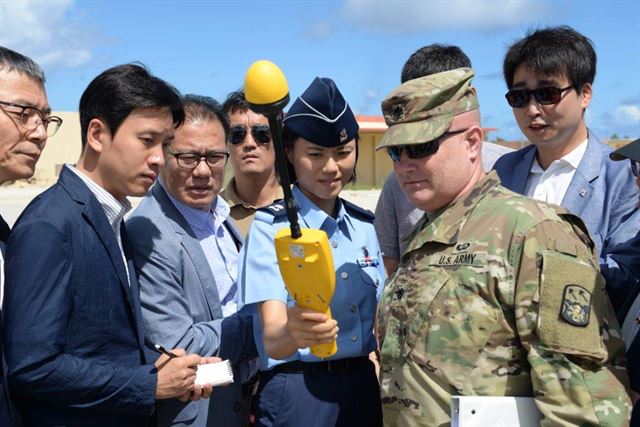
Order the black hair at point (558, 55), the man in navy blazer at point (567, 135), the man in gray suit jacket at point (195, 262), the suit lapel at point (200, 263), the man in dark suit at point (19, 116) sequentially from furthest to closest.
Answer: the black hair at point (558, 55)
the man in navy blazer at point (567, 135)
the suit lapel at point (200, 263)
the man in gray suit jacket at point (195, 262)
the man in dark suit at point (19, 116)

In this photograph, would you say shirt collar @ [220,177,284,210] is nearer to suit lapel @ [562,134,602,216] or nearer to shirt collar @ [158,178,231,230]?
shirt collar @ [158,178,231,230]

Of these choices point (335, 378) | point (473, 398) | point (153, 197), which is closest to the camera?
point (473, 398)

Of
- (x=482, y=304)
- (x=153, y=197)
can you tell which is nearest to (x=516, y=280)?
(x=482, y=304)

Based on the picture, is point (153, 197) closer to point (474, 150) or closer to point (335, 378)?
point (335, 378)

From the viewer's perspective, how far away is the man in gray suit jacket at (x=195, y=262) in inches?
123

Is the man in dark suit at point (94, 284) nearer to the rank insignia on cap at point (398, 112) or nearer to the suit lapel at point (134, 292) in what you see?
the suit lapel at point (134, 292)

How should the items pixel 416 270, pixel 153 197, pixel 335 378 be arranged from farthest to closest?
1. pixel 153 197
2. pixel 335 378
3. pixel 416 270

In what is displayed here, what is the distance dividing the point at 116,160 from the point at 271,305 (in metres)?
0.93

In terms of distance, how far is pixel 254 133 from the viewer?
4312 mm

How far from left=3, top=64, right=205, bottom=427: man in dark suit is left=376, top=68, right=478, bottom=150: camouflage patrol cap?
3.64 feet

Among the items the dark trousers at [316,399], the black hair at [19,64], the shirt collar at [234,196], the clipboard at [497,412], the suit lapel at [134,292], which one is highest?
the black hair at [19,64]

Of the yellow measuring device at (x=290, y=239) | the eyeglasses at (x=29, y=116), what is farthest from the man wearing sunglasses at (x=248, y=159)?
the yellow measuring device at (x=290, y=239)

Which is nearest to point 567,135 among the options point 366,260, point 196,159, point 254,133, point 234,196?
point 366,260

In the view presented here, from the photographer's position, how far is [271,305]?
9.15 ft
